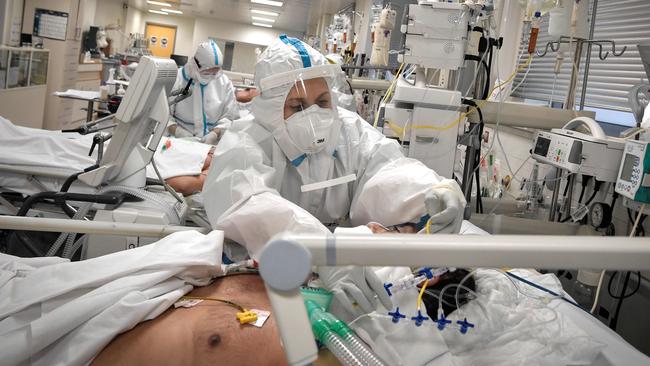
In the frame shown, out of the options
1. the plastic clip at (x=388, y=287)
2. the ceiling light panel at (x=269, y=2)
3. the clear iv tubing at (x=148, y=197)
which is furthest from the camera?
the ceiling light panel at (x=269, y=2)

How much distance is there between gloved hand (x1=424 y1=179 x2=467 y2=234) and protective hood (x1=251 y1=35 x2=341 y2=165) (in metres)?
0.73

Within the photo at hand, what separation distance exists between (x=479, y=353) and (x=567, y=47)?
1945 millimetres

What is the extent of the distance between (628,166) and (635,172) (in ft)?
0.23

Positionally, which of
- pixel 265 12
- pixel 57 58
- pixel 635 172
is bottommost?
pixel 635 172

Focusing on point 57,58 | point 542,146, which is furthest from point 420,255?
point 57,58

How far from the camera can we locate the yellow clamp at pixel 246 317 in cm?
115

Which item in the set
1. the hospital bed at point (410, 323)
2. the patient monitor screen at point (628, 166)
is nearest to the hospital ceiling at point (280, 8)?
the patient monitor screen at point (628, 166)

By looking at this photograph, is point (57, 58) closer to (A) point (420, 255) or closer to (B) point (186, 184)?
(B) point (186, 184)

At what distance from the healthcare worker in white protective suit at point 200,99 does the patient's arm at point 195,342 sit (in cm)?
335

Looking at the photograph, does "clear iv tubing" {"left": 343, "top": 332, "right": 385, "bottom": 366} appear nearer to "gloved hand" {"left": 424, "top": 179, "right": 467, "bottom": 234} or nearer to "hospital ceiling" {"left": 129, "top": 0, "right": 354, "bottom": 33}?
"gloved hand" {"left": 424, "top": 179, "right": 467, "bottom": 234}

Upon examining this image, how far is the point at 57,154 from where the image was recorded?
2451mm

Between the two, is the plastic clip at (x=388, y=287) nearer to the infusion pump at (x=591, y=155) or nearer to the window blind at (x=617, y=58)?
the infusion pump at (x=591, y=155)

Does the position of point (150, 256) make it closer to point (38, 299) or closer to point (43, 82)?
point (38, 299)

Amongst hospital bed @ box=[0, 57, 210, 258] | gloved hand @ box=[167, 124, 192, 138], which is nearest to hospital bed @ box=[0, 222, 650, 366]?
hospital bed @ box=[0, 57, 210, 258]
